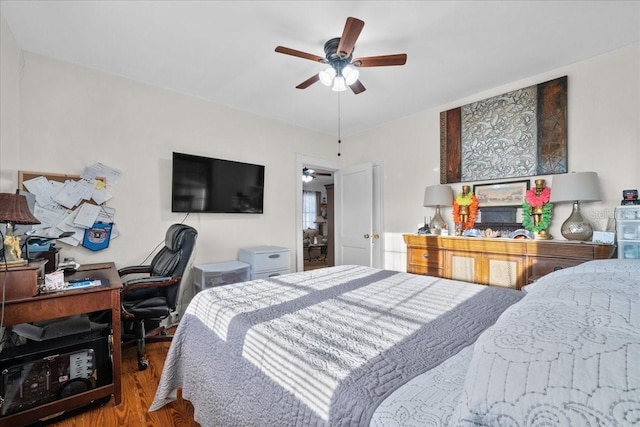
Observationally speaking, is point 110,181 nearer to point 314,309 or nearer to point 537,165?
point 314,309

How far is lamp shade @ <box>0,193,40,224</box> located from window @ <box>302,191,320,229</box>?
744 cm

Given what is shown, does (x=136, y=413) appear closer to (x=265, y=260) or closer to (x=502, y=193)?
(x=265, y=260)

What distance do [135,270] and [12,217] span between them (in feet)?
4.62

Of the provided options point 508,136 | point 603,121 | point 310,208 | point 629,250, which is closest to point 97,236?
point 508,136

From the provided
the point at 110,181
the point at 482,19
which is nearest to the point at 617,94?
the point at 482,19

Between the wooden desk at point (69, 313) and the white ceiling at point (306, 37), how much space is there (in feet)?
6.34

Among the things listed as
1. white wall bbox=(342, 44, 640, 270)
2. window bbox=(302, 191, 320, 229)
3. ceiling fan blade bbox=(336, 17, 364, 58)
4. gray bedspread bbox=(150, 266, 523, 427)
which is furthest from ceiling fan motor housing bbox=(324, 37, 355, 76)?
window bbox=(302, 191, 320, 229)

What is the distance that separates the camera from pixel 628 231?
2211 mm

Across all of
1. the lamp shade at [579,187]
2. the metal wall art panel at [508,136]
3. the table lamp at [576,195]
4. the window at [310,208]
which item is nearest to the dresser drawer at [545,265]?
the table lamp at [576,195]

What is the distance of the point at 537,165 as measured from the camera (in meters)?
2.82

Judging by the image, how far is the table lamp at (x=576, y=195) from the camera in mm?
2383

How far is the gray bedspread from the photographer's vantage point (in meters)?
0.79

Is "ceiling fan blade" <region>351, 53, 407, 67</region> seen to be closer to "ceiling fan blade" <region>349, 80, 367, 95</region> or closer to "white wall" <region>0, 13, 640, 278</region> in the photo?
"ceiling fan blade" <region>349, 80, 367, 95</region>

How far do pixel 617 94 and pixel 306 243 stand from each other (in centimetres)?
645
